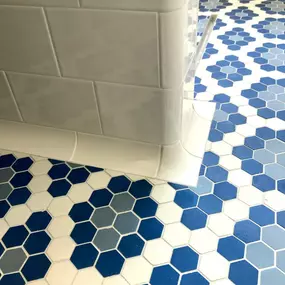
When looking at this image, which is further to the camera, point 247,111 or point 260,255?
point 247,111

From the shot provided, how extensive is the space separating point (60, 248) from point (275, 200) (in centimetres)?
53

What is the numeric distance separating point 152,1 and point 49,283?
61cm

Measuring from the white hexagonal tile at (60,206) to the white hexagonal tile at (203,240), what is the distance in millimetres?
318

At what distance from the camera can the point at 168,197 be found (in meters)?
0.87

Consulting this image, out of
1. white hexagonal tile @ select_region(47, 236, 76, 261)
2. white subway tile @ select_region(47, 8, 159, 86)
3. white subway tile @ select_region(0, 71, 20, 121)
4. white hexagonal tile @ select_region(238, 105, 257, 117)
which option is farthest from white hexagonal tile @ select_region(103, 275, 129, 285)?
white hexagonal tile @ select_region(238, 105, 257, 117)

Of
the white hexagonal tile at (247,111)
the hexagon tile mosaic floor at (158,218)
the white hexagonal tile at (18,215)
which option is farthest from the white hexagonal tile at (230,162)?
the white hexagonal tile at (18,215)

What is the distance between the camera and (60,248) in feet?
2.55

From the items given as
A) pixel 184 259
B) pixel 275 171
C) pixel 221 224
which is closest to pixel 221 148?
pixel 275 171

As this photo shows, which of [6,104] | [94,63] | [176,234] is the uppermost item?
[94,63]

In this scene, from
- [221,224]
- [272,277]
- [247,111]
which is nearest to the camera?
[272,277]

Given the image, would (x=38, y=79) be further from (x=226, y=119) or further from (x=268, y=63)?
(x=268, y=63)

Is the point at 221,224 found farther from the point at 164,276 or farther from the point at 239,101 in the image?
the point at 239,101

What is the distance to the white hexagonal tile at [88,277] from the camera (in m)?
0.71

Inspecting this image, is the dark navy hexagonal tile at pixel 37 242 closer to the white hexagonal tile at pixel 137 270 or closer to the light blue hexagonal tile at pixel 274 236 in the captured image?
the white hexagonal tile at pixel 137 270
